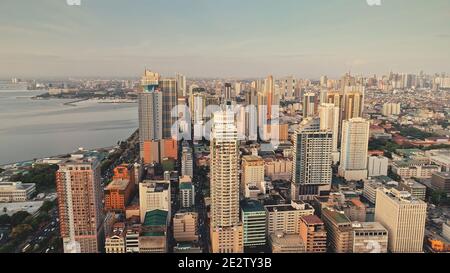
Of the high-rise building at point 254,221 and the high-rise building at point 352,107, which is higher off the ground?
the high-rise building at point 352,107

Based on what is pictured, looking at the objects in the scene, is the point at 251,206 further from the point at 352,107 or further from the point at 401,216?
the point at 352,107

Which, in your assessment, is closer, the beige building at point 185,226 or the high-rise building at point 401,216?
the high-rise building at point 401,216

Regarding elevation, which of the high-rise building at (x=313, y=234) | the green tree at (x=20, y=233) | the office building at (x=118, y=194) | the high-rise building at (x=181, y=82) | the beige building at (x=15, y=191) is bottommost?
the high-rise building at (x=313, y=234)

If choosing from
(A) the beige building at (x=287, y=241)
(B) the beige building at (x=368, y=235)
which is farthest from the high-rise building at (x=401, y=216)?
(A) the beige building at (x=287, y=241)

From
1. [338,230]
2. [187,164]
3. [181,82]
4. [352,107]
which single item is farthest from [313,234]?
[352,107]

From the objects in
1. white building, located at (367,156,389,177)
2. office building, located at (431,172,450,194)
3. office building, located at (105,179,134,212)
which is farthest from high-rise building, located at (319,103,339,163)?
office building, located at (105,179,134,212)

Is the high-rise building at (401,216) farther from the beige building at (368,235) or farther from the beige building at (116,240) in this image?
the beige building at (116,240)
